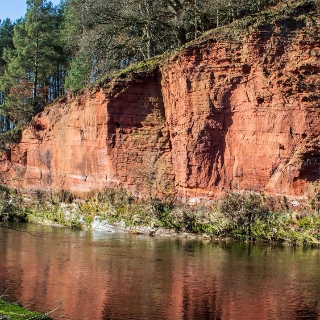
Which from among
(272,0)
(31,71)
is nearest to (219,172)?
(272,0)

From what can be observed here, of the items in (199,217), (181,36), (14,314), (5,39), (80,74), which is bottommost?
(14,314)

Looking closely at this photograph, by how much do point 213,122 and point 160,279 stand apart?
1735 centimetres

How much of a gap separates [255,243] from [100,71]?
22273 mm

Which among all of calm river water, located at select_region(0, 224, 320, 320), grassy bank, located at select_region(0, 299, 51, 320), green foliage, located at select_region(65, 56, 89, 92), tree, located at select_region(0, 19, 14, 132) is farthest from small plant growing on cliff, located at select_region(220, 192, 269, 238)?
tree, located at select_region(0, 19, 14, 132)

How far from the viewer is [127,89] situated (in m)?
39.0

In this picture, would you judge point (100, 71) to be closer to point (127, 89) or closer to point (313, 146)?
point (127, 89)

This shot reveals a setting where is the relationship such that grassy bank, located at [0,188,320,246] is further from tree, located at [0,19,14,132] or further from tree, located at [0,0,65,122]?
tree, located at [0,19,14,132]

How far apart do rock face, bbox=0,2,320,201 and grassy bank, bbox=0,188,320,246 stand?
4.73 feet

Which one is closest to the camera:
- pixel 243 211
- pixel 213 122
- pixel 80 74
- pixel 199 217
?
pixel 243 211

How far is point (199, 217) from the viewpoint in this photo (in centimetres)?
3161

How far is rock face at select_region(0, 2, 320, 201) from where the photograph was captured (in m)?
32.3

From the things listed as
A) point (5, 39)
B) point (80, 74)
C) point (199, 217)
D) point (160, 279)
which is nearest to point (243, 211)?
point (199, 217)

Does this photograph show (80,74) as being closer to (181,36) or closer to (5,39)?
(181,36)

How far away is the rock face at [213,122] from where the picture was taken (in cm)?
3234
